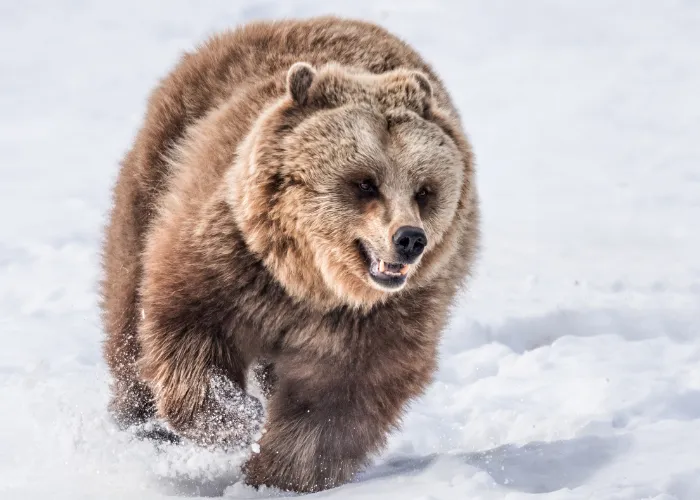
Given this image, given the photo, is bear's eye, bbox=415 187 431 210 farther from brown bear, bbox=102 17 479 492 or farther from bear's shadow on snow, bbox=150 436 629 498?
bear's shadow on snow, bbox=150 436 629 498

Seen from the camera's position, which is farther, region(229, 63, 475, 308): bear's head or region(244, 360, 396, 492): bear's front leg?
region(244, 360, 396, 492): bear's front leg

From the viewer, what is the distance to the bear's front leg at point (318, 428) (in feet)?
17.8

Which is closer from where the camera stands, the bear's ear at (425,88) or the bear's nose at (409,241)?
the bear's nose at (409,241)

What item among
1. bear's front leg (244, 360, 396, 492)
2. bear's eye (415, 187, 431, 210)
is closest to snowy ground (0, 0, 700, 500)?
bear's front leg (244, 360, 396, 492)

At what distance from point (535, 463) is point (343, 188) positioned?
1731 millimetres

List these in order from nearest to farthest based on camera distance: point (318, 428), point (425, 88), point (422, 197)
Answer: point (422, 197)
point (425, 88)
point (318, 428)

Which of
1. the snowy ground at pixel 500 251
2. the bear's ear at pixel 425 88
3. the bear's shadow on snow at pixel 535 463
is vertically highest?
the bear's ear at pixel 425 88

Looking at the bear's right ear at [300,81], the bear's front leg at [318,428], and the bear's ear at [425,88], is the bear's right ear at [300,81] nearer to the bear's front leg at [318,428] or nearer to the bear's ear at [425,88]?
the bear's ear at [425,88]

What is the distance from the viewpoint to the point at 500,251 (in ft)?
34.9

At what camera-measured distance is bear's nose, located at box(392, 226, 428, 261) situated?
4.75 m

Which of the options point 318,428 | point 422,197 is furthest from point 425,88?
point 318,428

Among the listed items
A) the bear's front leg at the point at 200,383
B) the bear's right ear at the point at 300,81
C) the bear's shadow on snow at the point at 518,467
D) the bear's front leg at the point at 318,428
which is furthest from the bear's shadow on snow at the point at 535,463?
the bear's right ear at the point at 300,81

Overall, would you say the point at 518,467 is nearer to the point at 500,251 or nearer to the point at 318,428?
the point at 318,428

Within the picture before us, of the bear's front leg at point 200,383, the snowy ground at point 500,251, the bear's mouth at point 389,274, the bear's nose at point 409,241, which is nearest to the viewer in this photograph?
the bear's nose at point 409,241
